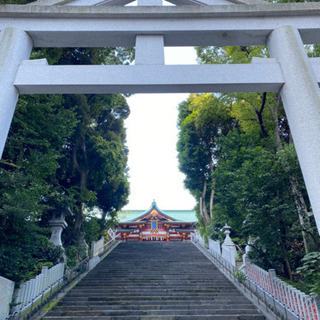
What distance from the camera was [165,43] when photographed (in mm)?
3494

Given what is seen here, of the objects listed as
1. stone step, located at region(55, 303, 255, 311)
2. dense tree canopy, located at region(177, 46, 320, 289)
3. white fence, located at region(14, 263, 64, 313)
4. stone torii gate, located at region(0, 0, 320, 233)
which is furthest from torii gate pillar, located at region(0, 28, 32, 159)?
stone step, located at region(55, 303, 255, 311)

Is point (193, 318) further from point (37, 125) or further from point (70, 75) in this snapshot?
point (37, 125)

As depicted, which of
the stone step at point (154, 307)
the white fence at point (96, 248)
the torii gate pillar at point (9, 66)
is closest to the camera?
the torii gate pillar at point (9, 66)

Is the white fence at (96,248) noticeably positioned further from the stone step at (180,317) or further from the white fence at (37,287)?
the stone step at (180,317)

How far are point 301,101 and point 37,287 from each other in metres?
7.38

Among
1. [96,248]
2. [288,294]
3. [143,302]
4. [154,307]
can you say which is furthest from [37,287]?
[96,248]

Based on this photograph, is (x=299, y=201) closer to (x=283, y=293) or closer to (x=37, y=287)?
(x=283, y=293)

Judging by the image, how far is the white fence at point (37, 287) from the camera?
603 cm

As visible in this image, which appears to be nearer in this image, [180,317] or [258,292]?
[180,317]

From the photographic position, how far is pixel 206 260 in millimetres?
13000

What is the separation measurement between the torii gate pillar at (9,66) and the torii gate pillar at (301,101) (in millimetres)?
3033

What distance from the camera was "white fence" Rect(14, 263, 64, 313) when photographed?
19.8ft

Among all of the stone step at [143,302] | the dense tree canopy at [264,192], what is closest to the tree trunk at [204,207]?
the dense tree canopy at [264,192]

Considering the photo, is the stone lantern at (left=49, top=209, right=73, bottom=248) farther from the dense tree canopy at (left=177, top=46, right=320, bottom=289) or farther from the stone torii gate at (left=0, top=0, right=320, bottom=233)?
the stone torii gate at (left=0, top=0, right=320, bottom=233)
